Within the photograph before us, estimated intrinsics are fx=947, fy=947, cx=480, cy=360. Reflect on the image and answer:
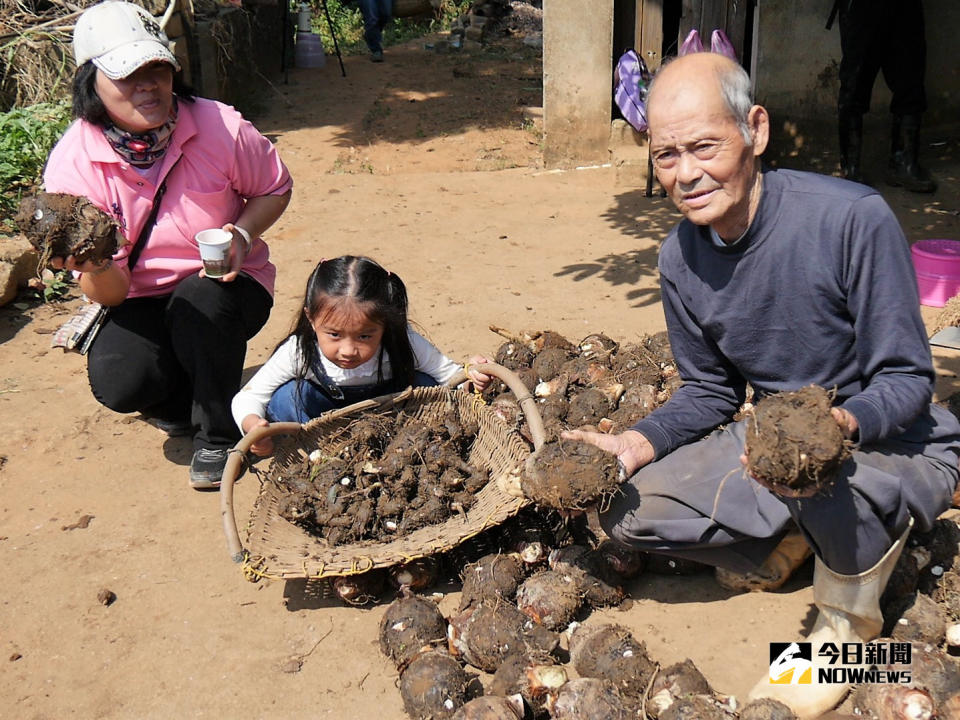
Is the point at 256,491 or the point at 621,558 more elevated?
the point at 621,558

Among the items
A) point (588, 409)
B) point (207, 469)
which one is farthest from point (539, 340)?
point (207, 469)

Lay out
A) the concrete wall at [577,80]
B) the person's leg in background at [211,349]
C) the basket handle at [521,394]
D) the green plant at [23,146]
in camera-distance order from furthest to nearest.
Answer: the concrete wall at [577,80] → the green plant at [23,146] → the person's leg in background at [211,349] → the basket handle at [521,394]

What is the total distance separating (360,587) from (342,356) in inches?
34.2

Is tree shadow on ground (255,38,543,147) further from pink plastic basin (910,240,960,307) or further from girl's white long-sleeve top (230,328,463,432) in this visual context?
girl's white long-sleeve top (230,328,463,432)

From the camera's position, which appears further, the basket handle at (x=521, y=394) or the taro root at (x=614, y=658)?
the basket handle at (x=521, y=394)

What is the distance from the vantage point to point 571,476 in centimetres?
285

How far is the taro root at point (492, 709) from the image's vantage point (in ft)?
8.56

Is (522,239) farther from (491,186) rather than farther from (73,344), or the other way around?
(73,344)

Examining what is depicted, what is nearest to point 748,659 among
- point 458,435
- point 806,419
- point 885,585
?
point 885,585

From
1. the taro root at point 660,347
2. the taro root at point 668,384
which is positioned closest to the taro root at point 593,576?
the taro root at point 668,384

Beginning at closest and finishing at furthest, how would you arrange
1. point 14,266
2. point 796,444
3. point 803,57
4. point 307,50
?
point 796,444 → point 14,266 → point 803,57 → point 307,50

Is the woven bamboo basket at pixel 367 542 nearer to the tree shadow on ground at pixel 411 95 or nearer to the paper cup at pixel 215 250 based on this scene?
the paper cup at pixel 215 250

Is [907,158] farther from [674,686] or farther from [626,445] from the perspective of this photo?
[674,686]

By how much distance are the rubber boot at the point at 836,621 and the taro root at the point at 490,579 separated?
841mm
